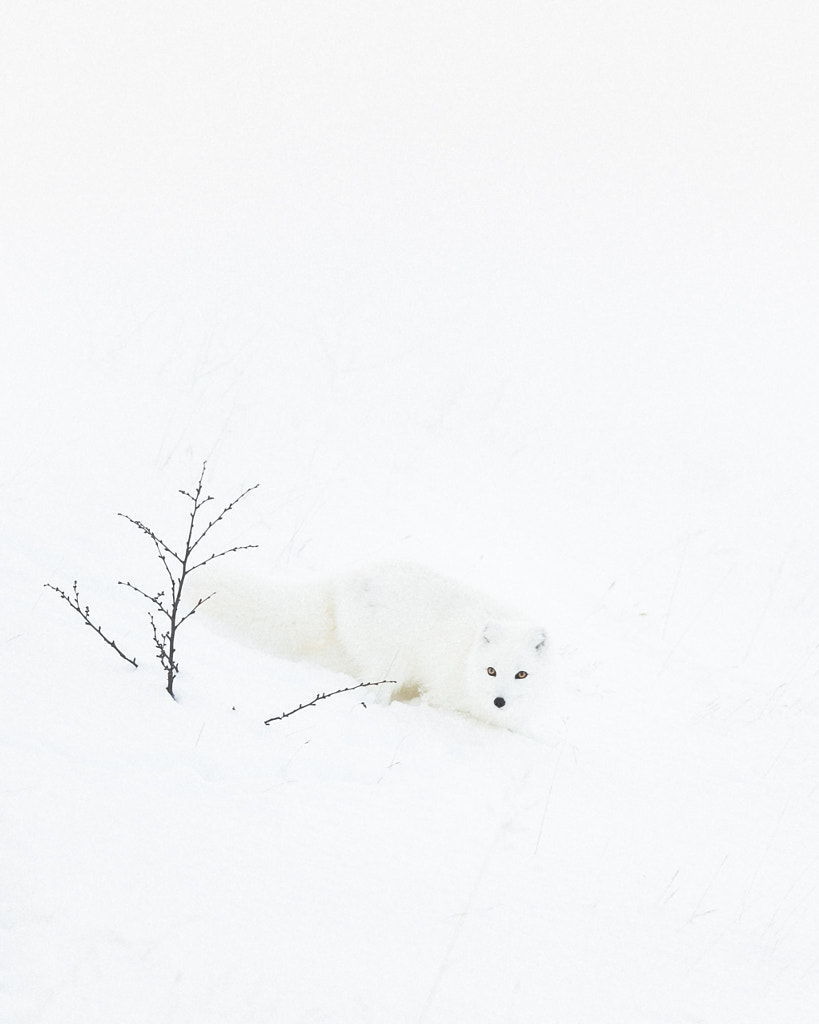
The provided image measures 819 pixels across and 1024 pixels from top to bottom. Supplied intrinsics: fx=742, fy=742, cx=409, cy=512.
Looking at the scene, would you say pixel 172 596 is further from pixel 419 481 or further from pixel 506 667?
pixel 419 481

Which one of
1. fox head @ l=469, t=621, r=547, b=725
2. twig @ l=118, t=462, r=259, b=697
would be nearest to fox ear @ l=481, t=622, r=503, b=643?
fox head @ l=469, t=621, r=547, b=725

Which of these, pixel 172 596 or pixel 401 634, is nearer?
pixel 172 596

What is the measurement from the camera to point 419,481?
7.51 metres

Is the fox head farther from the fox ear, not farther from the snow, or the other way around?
the snow

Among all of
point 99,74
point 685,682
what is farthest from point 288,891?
point 99,74

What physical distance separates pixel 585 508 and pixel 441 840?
626 cm

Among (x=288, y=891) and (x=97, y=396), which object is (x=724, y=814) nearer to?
(x=288, y=891)

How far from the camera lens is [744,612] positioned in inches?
283

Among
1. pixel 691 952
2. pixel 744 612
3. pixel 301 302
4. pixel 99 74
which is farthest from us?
pixel 99 74

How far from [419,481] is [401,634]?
137 inches

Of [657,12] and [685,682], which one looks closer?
[685,682]

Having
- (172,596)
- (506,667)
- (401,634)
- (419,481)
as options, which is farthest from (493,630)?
(419,481)

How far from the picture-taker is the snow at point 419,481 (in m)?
2.03

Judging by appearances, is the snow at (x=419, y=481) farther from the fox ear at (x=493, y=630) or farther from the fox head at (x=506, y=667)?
the fox ear at (x=493, y=630)
